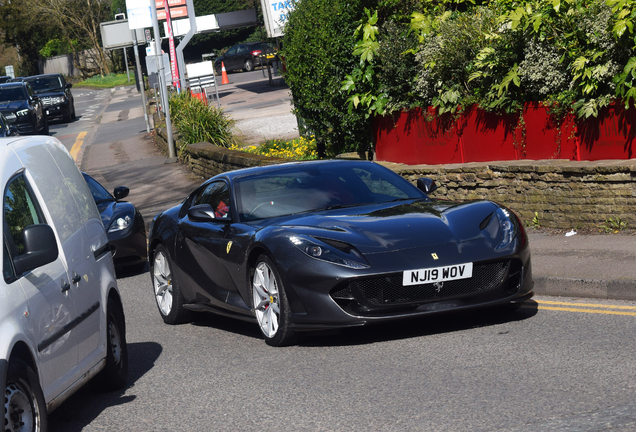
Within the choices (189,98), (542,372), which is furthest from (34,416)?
(189,98)

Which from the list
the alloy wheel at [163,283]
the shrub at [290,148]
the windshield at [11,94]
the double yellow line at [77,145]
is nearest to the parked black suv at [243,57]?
the double yellow line at [77,145]

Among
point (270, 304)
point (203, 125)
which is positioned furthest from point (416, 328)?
point (203, 125)

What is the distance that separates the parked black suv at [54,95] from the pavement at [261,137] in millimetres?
4343

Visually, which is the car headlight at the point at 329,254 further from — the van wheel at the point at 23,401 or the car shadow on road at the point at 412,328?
the van wheel at the point at 23,401

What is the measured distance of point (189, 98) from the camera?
1041 inches

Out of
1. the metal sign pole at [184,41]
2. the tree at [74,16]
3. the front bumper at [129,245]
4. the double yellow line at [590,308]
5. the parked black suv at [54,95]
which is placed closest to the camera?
the double yellow line at [590,308]

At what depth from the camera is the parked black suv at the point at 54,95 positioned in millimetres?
43281

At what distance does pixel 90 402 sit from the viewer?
5918 mm

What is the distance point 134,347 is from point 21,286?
3306 millimetres

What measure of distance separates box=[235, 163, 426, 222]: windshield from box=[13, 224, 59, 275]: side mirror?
2985 mm

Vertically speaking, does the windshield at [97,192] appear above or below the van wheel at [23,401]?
below

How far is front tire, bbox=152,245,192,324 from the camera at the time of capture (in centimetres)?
847

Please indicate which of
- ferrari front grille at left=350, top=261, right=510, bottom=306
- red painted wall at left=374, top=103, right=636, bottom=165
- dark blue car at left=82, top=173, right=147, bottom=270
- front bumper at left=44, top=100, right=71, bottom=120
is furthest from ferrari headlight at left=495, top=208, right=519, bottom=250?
front bumper at left=44, top=100, right=71, bottom=120

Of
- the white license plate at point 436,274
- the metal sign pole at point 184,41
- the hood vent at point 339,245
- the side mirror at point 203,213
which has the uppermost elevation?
the metal sign pole at point 184,41
